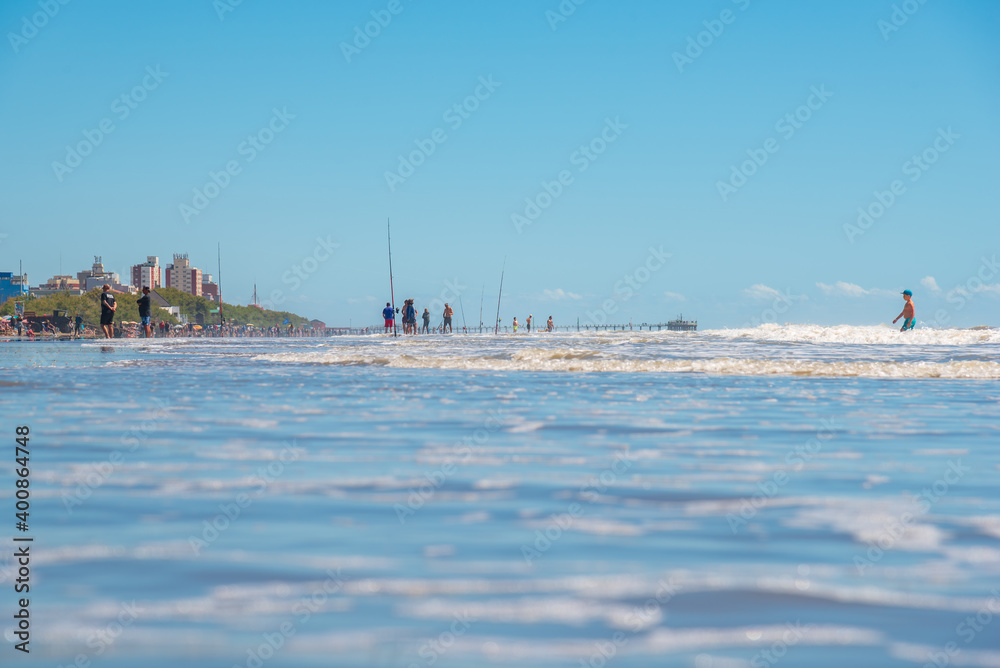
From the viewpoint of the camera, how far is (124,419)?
6090 mm

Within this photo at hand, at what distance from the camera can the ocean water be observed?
78.0 inches

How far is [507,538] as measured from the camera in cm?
284

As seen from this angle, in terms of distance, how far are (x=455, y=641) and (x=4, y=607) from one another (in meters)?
1.08

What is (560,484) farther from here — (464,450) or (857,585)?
(857,585)

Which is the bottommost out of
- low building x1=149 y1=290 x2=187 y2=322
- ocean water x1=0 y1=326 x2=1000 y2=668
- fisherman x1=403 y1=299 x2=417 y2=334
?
ocean water x1=0 y1=326 x2=1000 y2=668

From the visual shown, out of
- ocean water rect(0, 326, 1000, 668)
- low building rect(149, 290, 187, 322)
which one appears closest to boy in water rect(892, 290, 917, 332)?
ocean water rect(0, 326, 1000, 668)

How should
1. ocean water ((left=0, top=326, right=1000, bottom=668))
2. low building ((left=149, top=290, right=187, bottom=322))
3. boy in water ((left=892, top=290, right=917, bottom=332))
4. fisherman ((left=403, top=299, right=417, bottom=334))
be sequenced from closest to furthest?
ocean water ((left=0, top=326, right=1000, bottom=668))
boy in water ((left=892, top=290, right=917, bottom=332))
fisherman ((left=403, top=299, right=417, bottom=334))
low building ((left=149, top=290, right=187, bottom=322))

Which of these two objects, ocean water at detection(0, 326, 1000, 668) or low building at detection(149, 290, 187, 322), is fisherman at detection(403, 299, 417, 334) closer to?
ocean water at detection(0, 326, 1000, 668)

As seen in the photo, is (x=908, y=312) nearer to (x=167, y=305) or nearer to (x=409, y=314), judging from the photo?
(x=409, y=314)

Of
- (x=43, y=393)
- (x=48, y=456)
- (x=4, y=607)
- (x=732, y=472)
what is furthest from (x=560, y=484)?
(x=43, y=393)

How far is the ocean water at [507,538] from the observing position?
6.50ft

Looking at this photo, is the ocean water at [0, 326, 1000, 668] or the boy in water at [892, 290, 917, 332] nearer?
the ocean water at [0, 326, 1000, 668]

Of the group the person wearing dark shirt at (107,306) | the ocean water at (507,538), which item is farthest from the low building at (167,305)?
the ocean water at (507,538)

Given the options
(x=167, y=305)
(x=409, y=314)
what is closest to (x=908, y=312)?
(x=409, y=314)
